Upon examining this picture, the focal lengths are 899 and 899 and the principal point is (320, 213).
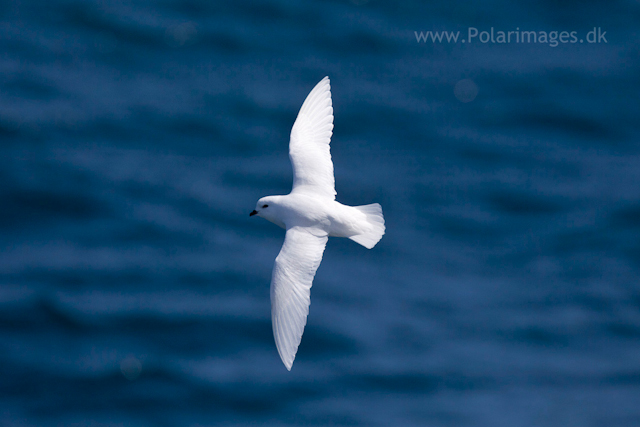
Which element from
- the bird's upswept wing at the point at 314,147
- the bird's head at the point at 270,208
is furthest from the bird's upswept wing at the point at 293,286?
the bird's upswept wing at the point at 314,147

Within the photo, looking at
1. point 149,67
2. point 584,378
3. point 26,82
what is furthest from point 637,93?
point 26,82

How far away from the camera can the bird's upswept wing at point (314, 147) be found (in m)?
12.9

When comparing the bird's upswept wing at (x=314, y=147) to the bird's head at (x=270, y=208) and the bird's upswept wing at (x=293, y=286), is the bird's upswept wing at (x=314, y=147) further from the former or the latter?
the bird's upswept wing at (x=293, y=286)

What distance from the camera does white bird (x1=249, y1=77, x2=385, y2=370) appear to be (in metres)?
11.1

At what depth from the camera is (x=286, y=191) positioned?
57.4 feet

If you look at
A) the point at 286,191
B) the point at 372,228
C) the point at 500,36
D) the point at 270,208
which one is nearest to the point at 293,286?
the point at 270,208

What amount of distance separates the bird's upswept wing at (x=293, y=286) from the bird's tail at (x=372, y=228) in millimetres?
639

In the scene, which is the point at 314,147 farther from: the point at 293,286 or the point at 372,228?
the point at 293,286

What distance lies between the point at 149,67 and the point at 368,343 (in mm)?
7510

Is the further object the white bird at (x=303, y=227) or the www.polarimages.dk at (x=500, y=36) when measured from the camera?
the www.polarimages.dk at (x=500, y=36)

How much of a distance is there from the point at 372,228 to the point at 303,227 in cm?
102

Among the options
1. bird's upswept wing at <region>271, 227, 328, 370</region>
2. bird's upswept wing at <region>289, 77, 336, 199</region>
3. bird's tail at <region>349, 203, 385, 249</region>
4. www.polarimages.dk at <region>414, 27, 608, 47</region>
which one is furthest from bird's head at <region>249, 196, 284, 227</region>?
www.polarimages.dk at <region>414, 27, 608, 47</region>

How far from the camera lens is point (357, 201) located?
17344 mm

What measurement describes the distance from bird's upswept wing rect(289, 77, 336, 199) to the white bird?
14 mm
